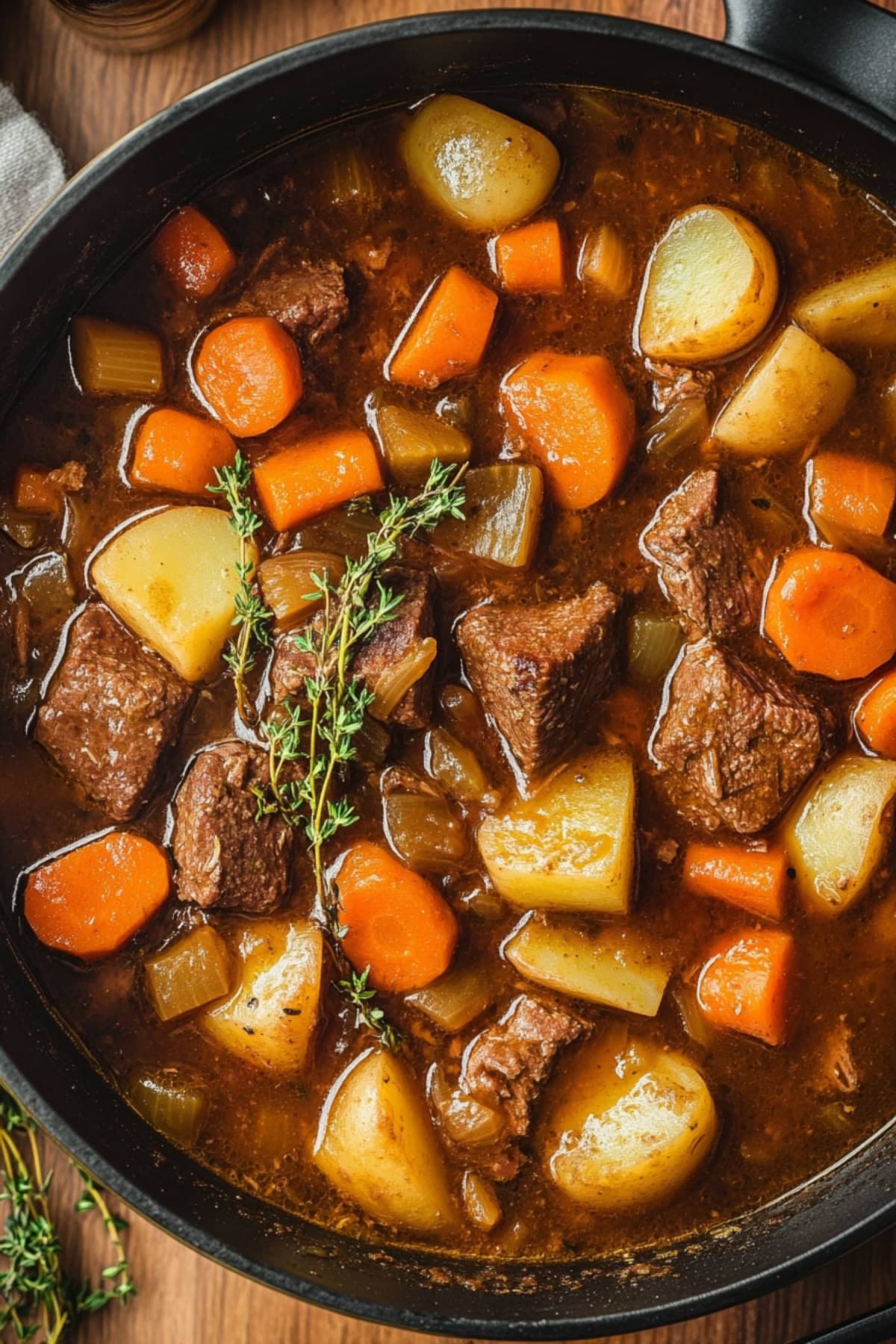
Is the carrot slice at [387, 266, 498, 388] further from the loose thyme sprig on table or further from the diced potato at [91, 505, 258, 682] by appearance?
the diced potato at [91, 505, 258, 682]

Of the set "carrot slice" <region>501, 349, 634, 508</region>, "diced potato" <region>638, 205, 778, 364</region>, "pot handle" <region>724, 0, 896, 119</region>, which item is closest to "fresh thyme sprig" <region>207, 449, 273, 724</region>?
"carrot slice" <region>501, 349, 634, 508</region>

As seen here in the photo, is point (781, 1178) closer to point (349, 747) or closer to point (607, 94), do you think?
point (349, 747)

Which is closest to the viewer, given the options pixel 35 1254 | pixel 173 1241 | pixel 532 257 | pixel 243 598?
pixel 243 598

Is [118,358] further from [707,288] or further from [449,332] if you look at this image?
[707,288]

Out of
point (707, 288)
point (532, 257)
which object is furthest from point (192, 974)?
point (707, 288)

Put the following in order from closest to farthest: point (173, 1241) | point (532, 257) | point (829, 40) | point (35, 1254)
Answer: point (829, 40), point (532, 257), point (35, 1254), point (173, 1241)

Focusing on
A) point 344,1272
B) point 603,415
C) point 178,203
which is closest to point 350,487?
point 603,415

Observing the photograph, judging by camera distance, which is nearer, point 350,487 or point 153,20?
point 350,487
